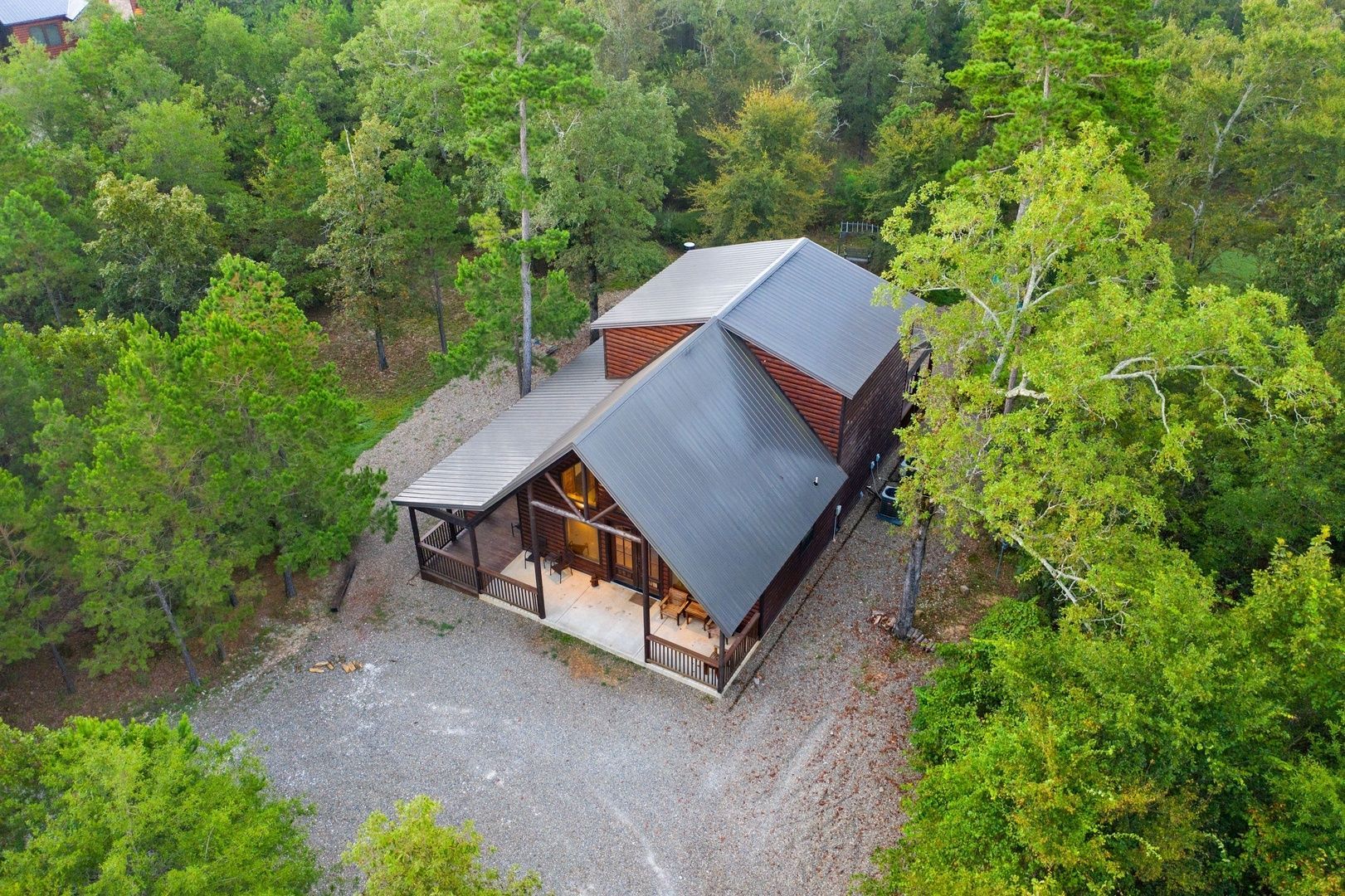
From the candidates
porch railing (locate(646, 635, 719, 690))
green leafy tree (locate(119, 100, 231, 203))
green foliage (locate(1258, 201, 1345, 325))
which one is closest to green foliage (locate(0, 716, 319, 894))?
porch railing (locate(646, 635, 719, 690))

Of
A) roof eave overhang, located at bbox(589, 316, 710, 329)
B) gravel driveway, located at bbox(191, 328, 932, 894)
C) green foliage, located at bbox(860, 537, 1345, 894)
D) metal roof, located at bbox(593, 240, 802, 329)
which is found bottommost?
gravel driveway, located at bbox(191, 328, 932, 894)

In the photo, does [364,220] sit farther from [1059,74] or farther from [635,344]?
[1059,74]

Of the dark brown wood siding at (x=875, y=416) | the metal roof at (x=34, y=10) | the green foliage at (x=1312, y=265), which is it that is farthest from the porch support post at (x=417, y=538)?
the metal roof at (x=34, y=10)

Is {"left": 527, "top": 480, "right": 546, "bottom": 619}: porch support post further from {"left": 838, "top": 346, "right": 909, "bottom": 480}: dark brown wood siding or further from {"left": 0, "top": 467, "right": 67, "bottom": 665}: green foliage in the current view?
{"left": 0, "top": 467, "right": 67, "bottom": 665}: green foliage

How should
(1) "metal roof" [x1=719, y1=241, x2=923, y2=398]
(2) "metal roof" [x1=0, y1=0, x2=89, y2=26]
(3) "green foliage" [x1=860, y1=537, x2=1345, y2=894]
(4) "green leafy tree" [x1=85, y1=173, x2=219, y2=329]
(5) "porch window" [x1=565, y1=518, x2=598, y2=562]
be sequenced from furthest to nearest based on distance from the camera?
(2) "metal roof" [x1=0, y1=0, x2=89, y2=26] → (4) "green leafy tree" [x1=85, y1=173, x2=219, y2=329] → (1) "metal roof" [x1=719, y1=241, x2=923, y2=398] → (5) "porch window" [x1=565, y1=518, x2=598, y2=562] → (3) "green foliage" [x1=860, y1=537, x2=1345, y2=894]

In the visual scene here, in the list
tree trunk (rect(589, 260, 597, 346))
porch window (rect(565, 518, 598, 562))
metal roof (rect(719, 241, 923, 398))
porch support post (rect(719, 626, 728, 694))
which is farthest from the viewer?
tree trunk (rect(589, 260, 597, 346))

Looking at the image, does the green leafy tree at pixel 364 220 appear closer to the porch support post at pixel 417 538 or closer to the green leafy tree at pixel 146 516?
the green leafy tree at pixel 146 516
